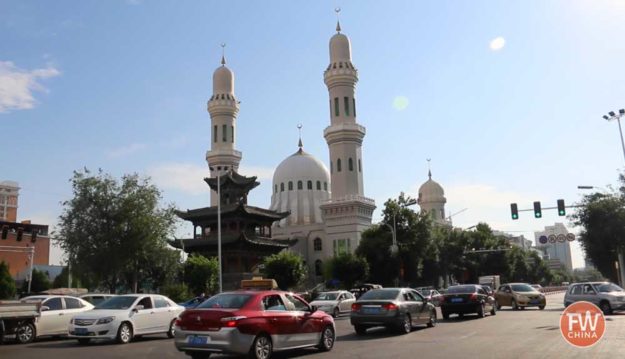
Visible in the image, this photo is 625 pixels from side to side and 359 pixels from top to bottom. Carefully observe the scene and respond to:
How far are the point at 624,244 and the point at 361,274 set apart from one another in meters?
20.1

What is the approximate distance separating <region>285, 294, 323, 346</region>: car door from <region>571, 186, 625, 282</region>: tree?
28141mm

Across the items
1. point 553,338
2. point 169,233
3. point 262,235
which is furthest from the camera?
Result: point 262,235

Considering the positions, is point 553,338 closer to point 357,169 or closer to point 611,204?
point 611,204

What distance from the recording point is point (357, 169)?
65562 millimetres

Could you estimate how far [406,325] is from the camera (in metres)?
16.8

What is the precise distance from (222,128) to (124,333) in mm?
56406

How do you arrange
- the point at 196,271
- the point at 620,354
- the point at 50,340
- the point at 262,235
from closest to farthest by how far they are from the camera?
the point at 620,354
the point at 50,340
the point at 196,271
the point at 262,235

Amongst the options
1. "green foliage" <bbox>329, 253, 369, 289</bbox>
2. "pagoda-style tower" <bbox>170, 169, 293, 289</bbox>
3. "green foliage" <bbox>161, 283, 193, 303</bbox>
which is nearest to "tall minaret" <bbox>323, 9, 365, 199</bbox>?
"pagoda-style tower" <bbox>170, 169, 293, 289</bbox>

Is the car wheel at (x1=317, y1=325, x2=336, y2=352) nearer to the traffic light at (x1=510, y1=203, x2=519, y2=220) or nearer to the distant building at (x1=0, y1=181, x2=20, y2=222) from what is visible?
the traffic light at (x1=510, y1=203, x2=519, y2=220)

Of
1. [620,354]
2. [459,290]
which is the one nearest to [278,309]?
[620,354]

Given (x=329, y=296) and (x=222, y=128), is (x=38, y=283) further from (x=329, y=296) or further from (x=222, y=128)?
(x=329, y=296)

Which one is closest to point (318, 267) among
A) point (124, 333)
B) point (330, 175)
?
point (330, 175)

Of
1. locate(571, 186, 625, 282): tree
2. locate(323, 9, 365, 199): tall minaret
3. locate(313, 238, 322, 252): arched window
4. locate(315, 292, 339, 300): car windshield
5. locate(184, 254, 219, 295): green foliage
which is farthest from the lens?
locate(313, 238, 322, 252): arched window

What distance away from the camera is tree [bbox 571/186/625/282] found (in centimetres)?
3612
